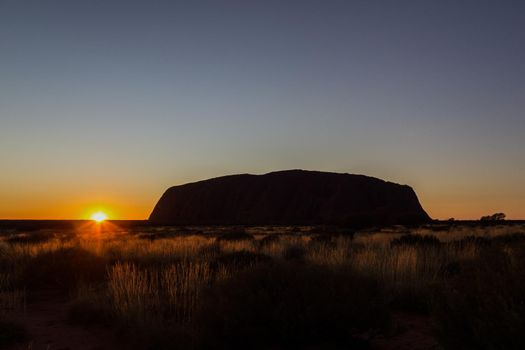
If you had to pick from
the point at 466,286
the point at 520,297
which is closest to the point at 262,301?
the point at 466,286

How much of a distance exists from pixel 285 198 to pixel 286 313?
11793 centimetres

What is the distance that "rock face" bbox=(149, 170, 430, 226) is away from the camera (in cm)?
11721

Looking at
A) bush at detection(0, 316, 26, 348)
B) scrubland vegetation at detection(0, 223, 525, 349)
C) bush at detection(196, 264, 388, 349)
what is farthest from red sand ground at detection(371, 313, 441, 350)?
bush at detection(0, 316, 26, 348)

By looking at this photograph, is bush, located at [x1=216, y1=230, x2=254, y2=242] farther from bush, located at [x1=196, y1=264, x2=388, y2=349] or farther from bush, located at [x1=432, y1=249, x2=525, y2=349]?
bush, located at [x1=432, y1=249, x2=525, y2=349]

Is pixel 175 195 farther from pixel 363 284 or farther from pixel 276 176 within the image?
pixel 363 284

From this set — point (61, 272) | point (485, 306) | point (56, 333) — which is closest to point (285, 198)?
point (61, 272)

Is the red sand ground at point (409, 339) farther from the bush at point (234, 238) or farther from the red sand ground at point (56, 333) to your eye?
the bush at point (234, 238)

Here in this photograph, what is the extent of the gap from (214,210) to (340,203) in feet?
119

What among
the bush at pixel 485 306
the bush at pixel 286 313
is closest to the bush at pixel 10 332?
the bush at pixel 286 313

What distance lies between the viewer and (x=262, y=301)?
5812 mm

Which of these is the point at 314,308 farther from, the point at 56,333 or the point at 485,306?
the point at 56,333

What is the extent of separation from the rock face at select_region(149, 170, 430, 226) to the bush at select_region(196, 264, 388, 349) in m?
102

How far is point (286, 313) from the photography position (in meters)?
5.71

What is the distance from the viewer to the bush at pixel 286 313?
5684 millimetres
